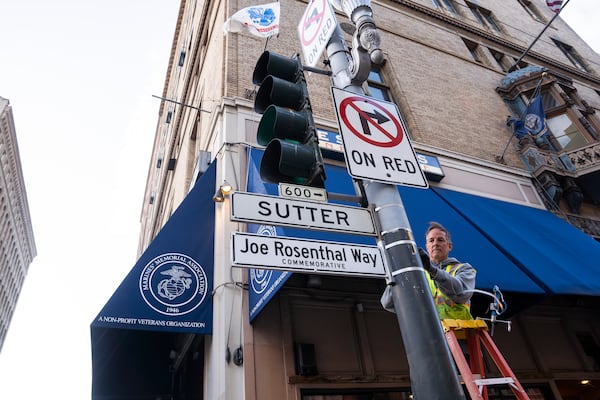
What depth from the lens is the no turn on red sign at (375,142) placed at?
10.0 ft

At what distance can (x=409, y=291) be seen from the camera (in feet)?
8.11

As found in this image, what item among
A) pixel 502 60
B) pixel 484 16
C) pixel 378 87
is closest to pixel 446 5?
pixel 484 16

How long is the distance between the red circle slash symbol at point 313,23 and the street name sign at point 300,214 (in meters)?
2.36

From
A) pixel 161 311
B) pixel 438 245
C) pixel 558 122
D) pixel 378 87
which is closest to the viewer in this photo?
pixel 438 245

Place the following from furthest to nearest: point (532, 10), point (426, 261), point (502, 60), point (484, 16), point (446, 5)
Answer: point (532, 10), point (484, 16), point (446, 5), point (502, 60), point (426, 261)

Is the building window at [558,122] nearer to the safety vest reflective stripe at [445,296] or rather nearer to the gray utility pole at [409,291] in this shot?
the gray utility pole at [409,291]

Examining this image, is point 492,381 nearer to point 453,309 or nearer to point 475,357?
point 475,357

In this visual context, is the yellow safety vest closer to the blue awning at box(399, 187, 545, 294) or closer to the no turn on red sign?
the no turn on red sign

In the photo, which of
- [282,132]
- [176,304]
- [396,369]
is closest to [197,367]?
[176,304]

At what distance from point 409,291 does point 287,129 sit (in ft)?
4.97

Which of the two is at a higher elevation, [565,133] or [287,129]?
[565,133]

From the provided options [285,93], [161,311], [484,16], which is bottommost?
[161,311]

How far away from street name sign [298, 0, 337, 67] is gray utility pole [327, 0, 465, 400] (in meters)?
0.54

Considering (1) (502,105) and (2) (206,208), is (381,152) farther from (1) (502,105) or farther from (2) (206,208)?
(1) (502,105)
